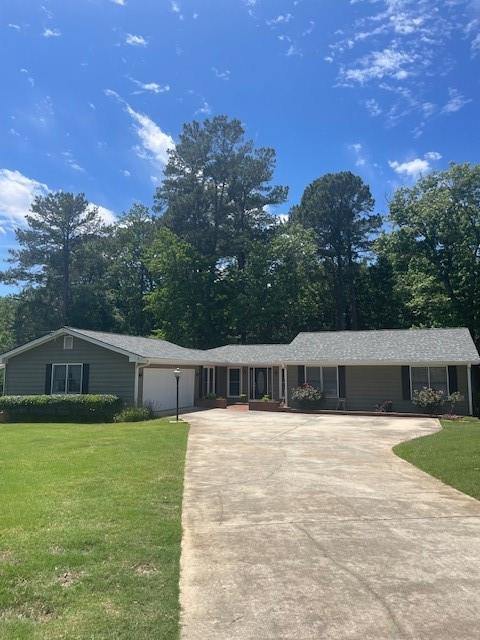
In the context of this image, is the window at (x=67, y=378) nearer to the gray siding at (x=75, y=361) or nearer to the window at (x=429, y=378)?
the gray siding at (x=75, y=361)

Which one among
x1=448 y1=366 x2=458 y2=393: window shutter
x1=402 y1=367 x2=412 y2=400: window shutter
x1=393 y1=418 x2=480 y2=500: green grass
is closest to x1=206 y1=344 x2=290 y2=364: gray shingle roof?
x1=402 y1=367 x2=412 y2=400: window shutter

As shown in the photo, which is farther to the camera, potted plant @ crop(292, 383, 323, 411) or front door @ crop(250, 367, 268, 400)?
front door @ crop(250, 367, 268, 400)

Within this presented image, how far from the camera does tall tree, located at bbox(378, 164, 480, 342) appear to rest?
3341 centimetres

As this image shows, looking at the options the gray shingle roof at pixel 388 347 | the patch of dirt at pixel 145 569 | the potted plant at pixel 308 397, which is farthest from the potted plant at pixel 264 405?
the patch of dirt at pixel 145 569

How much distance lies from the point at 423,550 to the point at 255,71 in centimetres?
1416

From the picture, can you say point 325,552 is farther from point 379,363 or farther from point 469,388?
point 469,388

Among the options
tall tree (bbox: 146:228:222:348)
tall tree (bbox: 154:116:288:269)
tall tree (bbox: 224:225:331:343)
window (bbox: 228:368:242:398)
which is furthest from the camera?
tall tree (bbox: 154:116:288:269)

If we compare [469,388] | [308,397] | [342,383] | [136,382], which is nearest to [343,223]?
[342,383]

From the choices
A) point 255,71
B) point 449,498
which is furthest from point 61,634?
point 255,71

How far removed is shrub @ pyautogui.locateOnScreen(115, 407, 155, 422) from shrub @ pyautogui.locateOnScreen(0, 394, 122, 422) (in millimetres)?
410

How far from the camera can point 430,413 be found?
69.1 feet

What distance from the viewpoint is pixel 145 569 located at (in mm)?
4395

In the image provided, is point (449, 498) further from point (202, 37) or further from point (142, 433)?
point (202, 37)

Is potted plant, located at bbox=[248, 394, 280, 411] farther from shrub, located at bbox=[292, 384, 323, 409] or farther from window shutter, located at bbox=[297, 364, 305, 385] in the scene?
window shutter, located at bbox=[297, 364, 305, 385]
